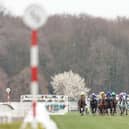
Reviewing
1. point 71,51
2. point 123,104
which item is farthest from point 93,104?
point 71,51

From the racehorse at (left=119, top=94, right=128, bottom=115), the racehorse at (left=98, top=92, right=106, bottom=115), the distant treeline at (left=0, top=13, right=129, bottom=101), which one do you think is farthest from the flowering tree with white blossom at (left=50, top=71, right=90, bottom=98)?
the racehorse at (left=98, top=92, right=106, bottom=115)

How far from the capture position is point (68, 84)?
99000 mm

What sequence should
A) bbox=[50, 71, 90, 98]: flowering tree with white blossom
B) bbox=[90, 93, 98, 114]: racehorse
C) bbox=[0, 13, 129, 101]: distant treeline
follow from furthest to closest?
bbox=[50, 71, 90, 98]: flowering tree with white blossom < bbox=[0, 13, 129, 101]: distant treeline < bbox=[90, 93, 98, 114]: racehorse

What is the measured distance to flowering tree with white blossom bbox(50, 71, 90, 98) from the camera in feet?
321

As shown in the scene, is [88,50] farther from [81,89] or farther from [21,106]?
[21,106]

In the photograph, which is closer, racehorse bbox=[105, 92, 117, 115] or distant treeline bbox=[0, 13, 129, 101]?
racehorse bbox=[105, 92, 117, 115]

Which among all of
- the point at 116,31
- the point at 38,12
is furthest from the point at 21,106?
the point at 116,31

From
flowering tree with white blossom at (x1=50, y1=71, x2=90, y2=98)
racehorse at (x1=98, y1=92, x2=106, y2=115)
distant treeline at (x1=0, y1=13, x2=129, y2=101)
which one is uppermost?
distant treeline at (x1=0, y1=13, x2=129, y2=101)

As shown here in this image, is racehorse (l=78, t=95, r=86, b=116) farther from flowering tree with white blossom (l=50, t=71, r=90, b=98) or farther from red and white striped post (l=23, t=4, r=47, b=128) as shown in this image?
flowering tree with white blossom (l=50, t=71, r=90, b=98)

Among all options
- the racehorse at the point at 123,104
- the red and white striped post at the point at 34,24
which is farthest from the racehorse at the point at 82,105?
the red and white striped post at the point at 34,24

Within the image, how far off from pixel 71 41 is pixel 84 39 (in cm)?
247

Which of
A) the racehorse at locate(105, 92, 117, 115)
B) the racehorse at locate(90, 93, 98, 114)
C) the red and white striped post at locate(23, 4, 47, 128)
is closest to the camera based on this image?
the red and white striped post at locate(23, 4, 47, 128)

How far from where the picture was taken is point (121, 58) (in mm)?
104312

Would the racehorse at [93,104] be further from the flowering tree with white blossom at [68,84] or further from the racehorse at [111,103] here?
the flowering tree with white blossom at [68,84]
